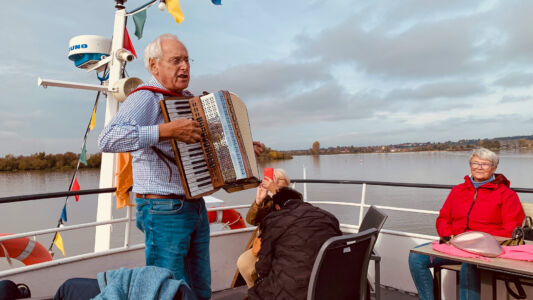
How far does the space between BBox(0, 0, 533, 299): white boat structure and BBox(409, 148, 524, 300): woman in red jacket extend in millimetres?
172

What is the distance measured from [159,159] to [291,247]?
69 centimetres

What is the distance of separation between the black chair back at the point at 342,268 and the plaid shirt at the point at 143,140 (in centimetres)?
62

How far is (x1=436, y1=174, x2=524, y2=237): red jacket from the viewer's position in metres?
2.31

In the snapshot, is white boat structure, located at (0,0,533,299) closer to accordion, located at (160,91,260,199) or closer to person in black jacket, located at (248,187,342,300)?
person in black jacket, located at (248,187,342,300)

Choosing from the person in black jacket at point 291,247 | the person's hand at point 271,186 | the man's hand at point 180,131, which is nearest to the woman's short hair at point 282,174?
the person's hand at point 271,186

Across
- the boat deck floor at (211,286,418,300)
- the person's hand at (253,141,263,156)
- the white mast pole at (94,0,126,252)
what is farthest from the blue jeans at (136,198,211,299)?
the white mast pole at (94,0,126,252)

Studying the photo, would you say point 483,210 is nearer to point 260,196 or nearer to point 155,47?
point 260,196

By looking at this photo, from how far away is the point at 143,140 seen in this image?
4.43 feet

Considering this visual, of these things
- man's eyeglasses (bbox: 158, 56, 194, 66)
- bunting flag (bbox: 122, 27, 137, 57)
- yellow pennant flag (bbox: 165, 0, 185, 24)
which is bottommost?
man's eyeglasses (bbox: 158, 56, 194, 66)

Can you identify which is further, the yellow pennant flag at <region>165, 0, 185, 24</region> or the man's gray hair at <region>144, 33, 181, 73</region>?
the yellow pennant flag at <region>165, 0, 185, 24</region>

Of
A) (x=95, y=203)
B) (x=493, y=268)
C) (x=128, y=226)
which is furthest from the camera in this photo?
(x=95, y=203)

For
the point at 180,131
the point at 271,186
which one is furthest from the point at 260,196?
the point at 180,131

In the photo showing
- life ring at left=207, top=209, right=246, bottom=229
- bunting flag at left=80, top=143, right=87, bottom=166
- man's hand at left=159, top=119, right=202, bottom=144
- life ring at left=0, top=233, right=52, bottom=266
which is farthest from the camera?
life ring at left=207, top=209, right=246, bottom=229

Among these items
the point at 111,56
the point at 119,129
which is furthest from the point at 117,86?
the point at 119,129
